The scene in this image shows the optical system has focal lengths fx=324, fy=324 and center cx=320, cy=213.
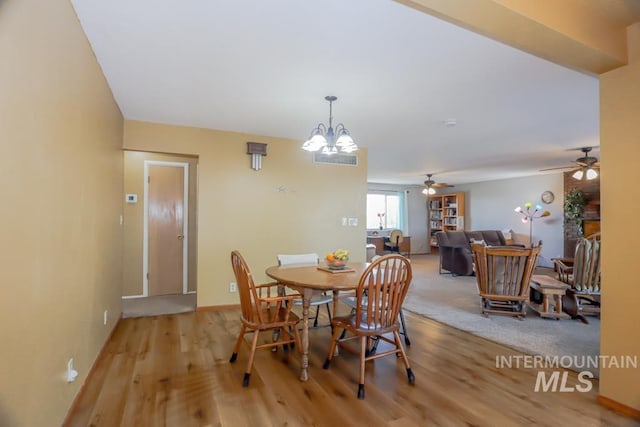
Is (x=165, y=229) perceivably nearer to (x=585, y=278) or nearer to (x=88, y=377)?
(x=88, y=377)

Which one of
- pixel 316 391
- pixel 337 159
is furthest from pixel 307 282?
A: pixel 337 159

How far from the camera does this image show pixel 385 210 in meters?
10.4

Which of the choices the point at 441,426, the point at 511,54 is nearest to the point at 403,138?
the point at 511,54

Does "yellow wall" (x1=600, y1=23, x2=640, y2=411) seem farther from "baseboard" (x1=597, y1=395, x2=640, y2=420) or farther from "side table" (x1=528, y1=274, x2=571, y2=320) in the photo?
"side table" (x1=528, y1=274, x2=571, y2=320)

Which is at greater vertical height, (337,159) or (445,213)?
(337,159)

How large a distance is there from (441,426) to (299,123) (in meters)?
3.25

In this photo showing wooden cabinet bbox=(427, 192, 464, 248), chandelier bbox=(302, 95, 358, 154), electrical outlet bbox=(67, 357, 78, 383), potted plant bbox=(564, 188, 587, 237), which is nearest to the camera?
electrical outlet bbox=(67, 357, 78, 383)

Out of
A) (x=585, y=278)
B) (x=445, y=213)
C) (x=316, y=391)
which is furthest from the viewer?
(x=445, y=213)

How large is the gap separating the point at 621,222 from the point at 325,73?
2236 millimetres

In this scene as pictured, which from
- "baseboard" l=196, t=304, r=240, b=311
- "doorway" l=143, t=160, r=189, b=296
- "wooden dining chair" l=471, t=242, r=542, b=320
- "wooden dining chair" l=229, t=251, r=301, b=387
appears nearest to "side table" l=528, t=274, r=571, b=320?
"wooden dining chair" l=471, t=242, r=542, b=320

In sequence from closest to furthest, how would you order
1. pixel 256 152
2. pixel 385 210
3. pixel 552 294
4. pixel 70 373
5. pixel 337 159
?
1. pixel 70 373
2. pixel 552 294
3. pixel 256 152
4. pixel 337 159
5. pixel 385 210

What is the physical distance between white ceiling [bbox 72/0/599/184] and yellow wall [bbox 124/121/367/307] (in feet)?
0.77

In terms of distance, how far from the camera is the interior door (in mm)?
4895

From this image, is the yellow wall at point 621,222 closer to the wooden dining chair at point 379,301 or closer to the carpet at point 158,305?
the wooden dining chair at point 379,301
